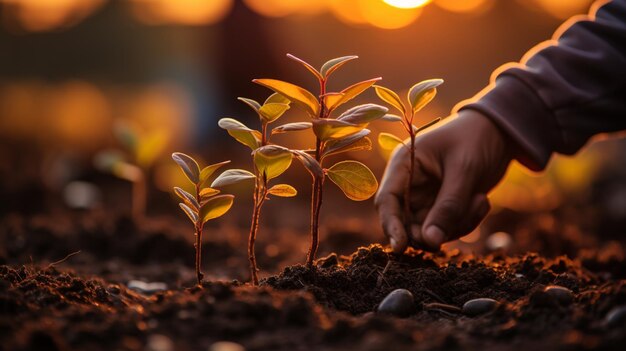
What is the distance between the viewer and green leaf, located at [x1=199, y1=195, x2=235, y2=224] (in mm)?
1886

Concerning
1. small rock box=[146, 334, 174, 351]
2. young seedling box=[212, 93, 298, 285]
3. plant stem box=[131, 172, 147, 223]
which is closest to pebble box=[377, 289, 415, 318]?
young seedling box=[212, 93, 298, 285]

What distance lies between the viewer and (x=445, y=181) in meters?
2.36

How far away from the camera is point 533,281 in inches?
82.6

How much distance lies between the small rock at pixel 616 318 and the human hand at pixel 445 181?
826mm

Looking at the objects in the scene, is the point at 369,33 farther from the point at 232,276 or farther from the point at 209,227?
the point at 232,276

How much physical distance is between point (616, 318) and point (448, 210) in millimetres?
895

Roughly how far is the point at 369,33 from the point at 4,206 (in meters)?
14.1

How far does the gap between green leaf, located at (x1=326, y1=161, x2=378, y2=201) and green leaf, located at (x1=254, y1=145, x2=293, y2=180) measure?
0.58ft

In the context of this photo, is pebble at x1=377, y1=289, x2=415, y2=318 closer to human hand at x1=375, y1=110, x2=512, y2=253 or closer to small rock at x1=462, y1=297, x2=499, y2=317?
small rock at x1=462, y1=297, x2=499, y2=317

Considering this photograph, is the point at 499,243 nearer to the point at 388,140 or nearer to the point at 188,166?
the point at 388,140

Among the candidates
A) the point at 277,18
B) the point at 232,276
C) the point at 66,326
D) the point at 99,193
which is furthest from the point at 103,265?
the point at 277,18

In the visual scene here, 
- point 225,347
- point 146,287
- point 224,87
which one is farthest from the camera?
point 224,87

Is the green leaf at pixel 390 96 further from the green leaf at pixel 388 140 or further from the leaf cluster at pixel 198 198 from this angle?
the leaf cluster at pixel 198 198

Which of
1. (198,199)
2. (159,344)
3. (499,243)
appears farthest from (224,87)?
(159,344)
